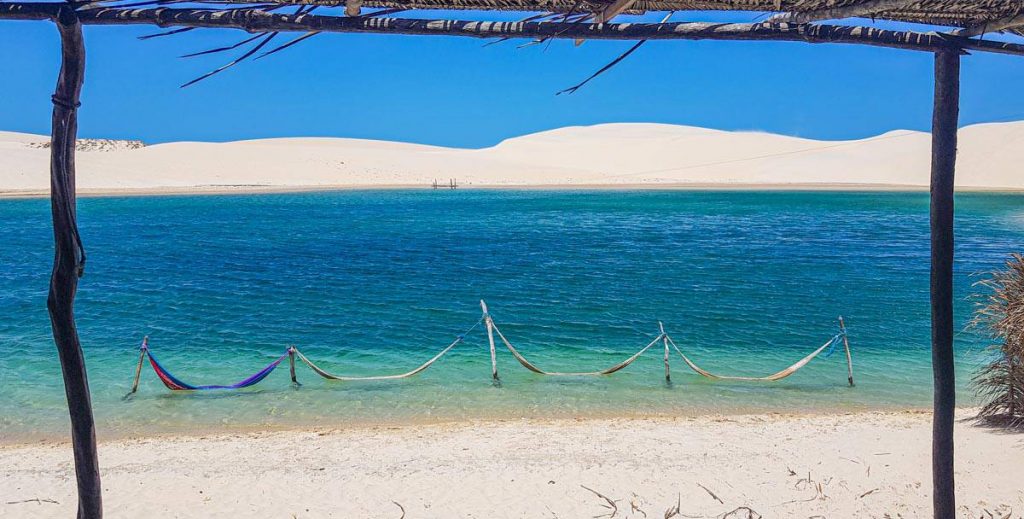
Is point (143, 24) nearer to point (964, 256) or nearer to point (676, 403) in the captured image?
point (676, 403)

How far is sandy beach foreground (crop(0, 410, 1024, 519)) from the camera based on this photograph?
599 cm

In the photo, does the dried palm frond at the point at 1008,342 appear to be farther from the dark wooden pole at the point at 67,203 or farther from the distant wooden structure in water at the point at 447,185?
the distant wooden structure in water at the point at 447,185

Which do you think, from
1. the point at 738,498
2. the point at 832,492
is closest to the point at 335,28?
the point at 738,498

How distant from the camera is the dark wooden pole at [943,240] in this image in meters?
3.71

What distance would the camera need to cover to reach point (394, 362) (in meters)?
12.2

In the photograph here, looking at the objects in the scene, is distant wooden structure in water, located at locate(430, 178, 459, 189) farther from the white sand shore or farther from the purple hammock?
the purple hammock

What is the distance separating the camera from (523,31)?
3605 mm

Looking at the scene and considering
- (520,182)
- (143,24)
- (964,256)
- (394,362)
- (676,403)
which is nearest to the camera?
(143,24)

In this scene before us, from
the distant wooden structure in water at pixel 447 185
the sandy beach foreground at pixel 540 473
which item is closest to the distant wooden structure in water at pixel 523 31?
the sandy beach foreground at pixel 540 473

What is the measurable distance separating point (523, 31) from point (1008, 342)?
6.51m

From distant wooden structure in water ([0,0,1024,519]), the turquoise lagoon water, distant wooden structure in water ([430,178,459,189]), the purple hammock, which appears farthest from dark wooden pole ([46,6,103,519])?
distant wooden structure in water ([430,178,459,189])

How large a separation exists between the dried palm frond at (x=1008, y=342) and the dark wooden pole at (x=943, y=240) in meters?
3.72

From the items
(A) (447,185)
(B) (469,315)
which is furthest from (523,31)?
(A) (447,185)

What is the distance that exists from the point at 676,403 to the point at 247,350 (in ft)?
24.4
